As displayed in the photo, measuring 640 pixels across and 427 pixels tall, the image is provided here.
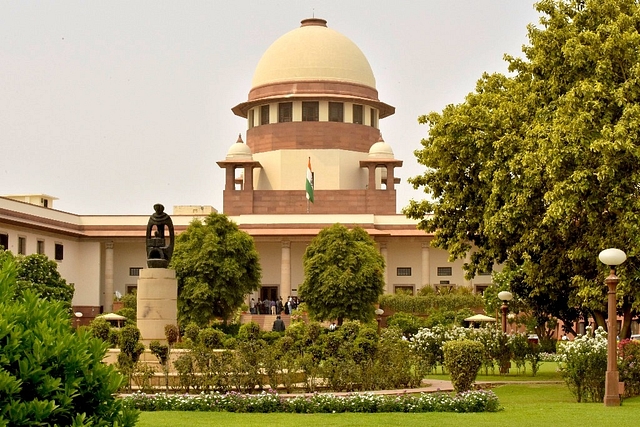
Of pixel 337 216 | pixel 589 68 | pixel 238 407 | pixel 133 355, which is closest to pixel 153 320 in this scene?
pixel 133 355

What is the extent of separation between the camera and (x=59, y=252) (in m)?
51.1

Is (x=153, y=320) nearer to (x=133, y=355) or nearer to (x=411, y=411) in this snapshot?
(x=133, y=355)

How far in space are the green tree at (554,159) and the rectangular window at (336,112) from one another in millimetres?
33472

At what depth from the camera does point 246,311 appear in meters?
48.3

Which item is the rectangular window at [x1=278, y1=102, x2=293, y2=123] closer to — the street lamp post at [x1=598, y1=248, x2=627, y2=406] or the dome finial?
the dome finial

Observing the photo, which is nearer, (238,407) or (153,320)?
(238,407)

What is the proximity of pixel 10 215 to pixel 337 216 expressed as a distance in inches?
593

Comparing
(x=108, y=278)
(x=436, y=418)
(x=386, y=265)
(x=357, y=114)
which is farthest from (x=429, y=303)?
(x=436, y=418)

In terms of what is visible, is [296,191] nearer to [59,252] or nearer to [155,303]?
[59,252]

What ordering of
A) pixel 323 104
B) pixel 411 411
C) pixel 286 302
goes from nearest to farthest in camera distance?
pixel 411 411 → pixel 286 302 → pixel 323 104

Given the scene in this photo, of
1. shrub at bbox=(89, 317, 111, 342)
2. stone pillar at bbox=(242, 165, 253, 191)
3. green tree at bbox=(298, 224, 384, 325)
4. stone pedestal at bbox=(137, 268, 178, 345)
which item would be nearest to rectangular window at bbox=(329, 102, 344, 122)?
stone pillar at bbox=(242, 165, 253, 191)

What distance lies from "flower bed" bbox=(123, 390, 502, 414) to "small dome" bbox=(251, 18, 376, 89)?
1690 inches

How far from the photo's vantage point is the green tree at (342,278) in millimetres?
41812

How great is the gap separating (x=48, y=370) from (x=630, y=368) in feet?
40.1
